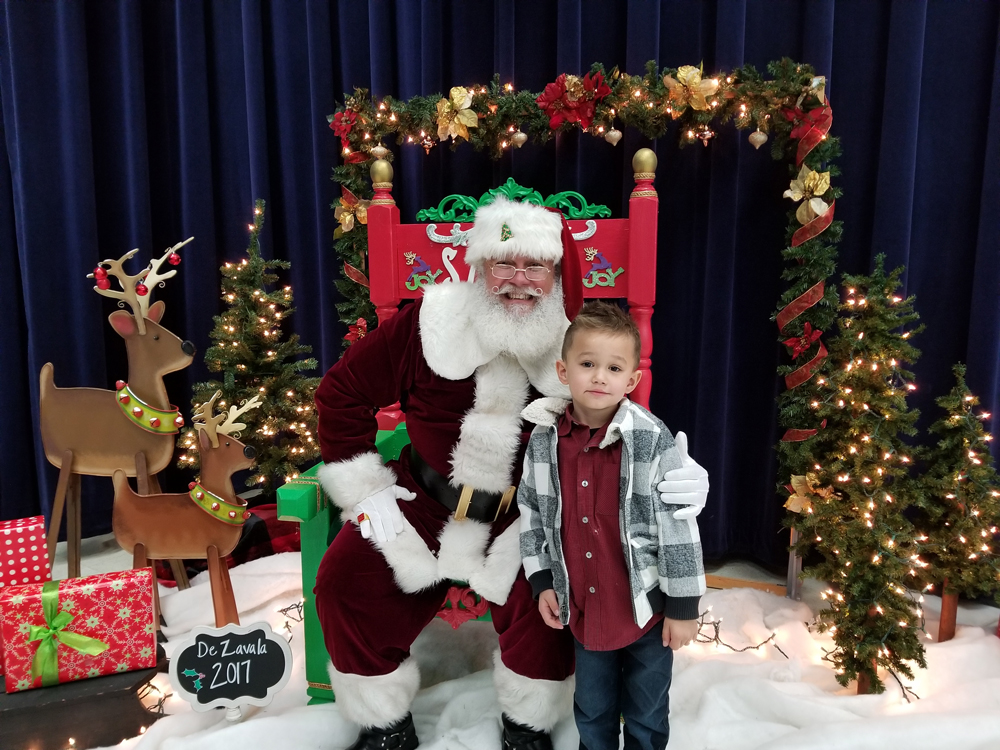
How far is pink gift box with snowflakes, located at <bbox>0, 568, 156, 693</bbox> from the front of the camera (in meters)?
1.55

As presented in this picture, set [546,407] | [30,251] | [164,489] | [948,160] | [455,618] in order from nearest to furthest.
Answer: [546,407]
[455,618]
[948,160]
[30,251]
[164,489]

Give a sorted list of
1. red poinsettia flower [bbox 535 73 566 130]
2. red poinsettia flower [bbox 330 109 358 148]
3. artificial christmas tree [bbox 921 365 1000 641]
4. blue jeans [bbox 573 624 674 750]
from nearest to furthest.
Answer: blue jeans [bbox 573 624 674 750] → artificial christmas tree [bbox 921 365 1000 641] → red poinsettia flower [bbox 535 73 566 130] → red poinsettia flower [bbox 330 109 358 148]

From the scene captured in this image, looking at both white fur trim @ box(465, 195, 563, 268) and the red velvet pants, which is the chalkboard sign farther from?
white fur trim @ box(465, 195, 563, 268)

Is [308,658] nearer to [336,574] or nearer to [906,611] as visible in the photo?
[336,574]

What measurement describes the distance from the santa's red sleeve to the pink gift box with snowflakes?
1.95 feet

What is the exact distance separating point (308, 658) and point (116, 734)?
1.58ft

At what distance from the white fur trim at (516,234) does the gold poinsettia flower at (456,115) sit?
0.66 metres

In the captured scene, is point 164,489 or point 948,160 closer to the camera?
point 948,160

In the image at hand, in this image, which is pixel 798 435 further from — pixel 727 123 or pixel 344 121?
pixel 344 121

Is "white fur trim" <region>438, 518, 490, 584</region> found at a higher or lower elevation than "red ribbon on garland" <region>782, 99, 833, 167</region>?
lower

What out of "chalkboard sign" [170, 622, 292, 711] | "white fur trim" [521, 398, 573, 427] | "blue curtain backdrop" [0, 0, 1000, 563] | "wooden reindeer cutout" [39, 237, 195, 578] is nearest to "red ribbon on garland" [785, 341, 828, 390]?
"blue curtain backdrop" [0, 0, 1000, 563]

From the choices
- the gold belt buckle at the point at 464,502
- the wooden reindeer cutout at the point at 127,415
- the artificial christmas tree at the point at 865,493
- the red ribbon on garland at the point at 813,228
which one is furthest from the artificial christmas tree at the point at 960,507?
the wooden reindeer cutout at the point at 127,415

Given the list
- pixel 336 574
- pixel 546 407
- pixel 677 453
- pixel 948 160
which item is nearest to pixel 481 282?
pixel 546 407

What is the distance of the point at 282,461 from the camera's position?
9.05 ft
